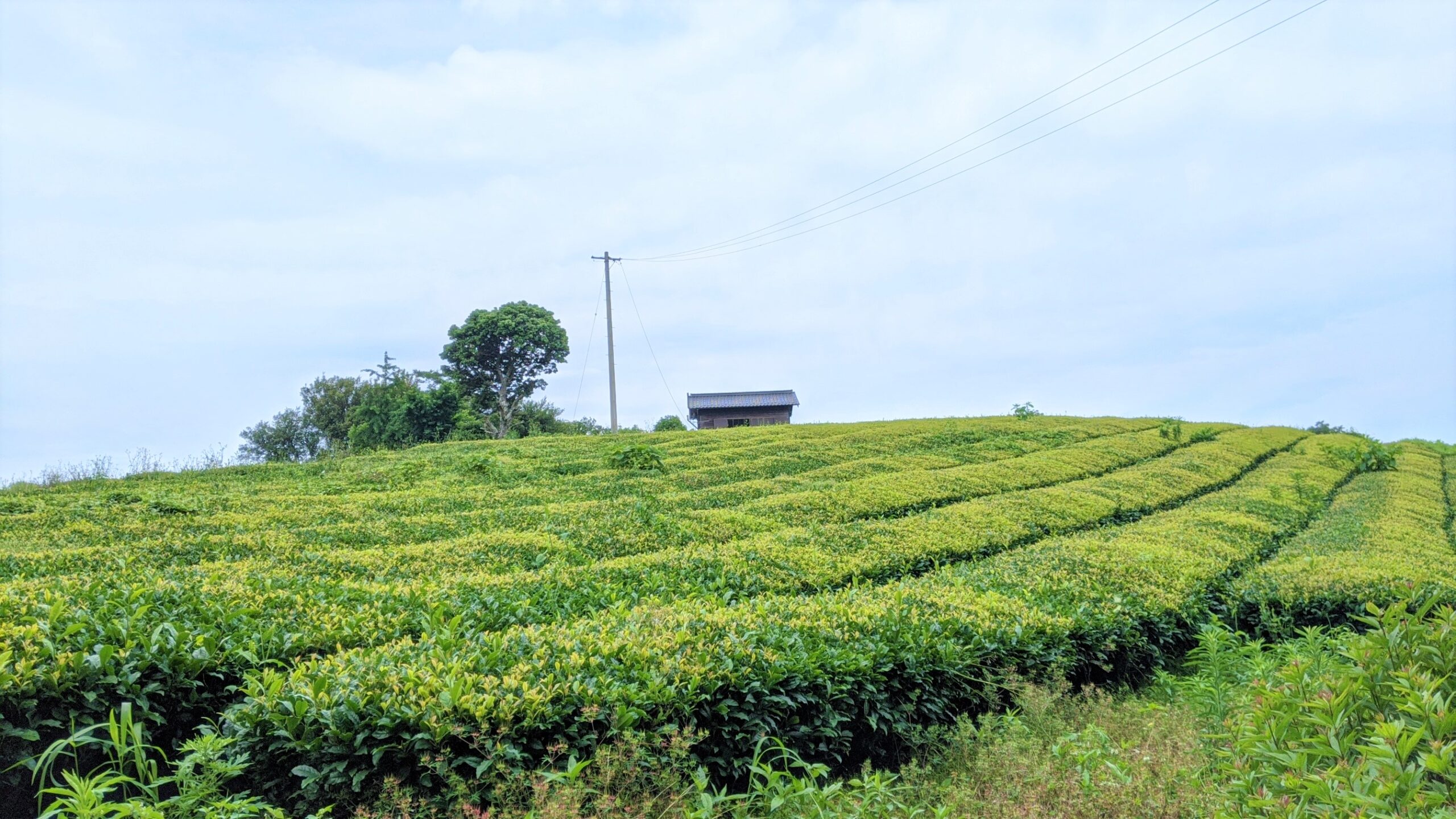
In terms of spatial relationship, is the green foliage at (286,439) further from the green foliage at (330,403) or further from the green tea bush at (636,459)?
the green tea bush at (636,459)

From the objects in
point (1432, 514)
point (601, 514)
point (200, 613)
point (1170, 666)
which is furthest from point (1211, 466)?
point (200, 613)

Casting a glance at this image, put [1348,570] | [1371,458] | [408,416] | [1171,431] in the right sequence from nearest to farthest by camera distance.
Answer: [1348,570]
[1371,458]
[1171,431]
[408,416]

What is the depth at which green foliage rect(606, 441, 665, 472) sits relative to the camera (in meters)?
15.5

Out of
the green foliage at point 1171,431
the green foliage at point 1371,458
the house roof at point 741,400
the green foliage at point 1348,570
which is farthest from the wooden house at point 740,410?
the green foliage at point 1348,570

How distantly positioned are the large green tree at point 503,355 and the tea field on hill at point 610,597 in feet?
82.3

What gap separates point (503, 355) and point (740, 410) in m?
12.4

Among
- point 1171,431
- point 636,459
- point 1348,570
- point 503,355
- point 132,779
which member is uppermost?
point 503,355

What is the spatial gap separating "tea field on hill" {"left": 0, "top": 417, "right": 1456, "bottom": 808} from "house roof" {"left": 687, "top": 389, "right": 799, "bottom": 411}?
24308 millimetres

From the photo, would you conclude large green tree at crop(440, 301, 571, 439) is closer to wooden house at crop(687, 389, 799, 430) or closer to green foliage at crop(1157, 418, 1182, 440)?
wooden house at crop(687, 389, 799, 430)

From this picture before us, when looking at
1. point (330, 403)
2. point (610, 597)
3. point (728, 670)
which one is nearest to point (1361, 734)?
point (728, 670)

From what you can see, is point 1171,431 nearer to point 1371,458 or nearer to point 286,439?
point 1371,458

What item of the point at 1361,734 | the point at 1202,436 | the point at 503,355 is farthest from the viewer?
the point at 503,355

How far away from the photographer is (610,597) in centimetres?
664

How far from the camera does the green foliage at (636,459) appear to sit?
50.7 feet
